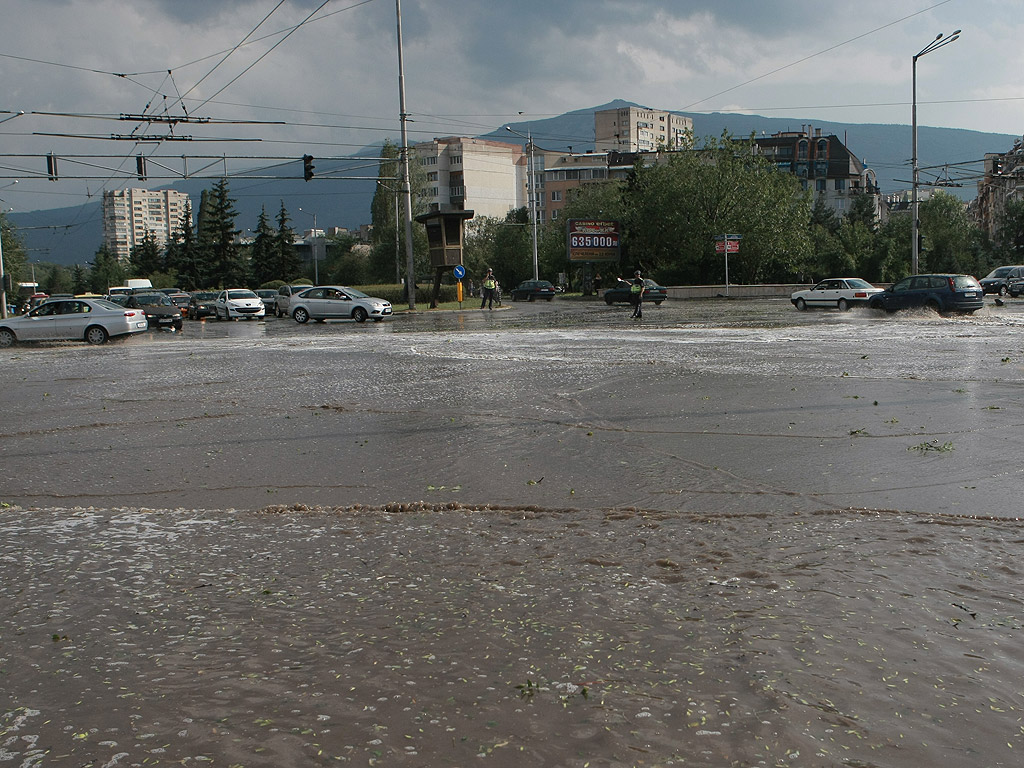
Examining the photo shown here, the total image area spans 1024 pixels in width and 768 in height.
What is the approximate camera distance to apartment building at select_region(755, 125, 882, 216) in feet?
465

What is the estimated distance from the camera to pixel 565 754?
3.26 meters

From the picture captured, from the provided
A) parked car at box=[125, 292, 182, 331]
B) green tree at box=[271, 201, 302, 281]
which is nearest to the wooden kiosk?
parked car at box=[125, 292, 182, 331]

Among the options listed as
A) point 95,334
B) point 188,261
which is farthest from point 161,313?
point 188,261

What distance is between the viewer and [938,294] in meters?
33.5

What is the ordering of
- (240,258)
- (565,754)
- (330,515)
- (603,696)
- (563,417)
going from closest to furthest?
(565,754) → (603,696) → (330,515) → (563,417) → (240,258)

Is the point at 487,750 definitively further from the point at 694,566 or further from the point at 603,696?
the point at 694,566

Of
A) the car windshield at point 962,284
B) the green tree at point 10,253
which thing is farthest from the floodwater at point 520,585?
the green tree at point 10,253

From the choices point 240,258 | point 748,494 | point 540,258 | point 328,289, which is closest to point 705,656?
point 748,494

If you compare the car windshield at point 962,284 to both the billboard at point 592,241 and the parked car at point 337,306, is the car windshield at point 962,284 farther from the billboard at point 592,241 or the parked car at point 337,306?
the billboard at point 592,241

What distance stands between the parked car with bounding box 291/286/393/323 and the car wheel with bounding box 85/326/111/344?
513 inches

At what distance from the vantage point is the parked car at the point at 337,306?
4100 centimetres

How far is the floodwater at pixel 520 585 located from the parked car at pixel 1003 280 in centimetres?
4661

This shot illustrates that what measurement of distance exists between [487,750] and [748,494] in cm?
431

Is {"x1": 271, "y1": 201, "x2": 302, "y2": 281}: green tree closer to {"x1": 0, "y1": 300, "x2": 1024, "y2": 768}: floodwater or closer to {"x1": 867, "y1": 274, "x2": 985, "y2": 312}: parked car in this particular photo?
{"x1": 867, "y1": 274, "x2": 985, "y2": 312}: parked car
